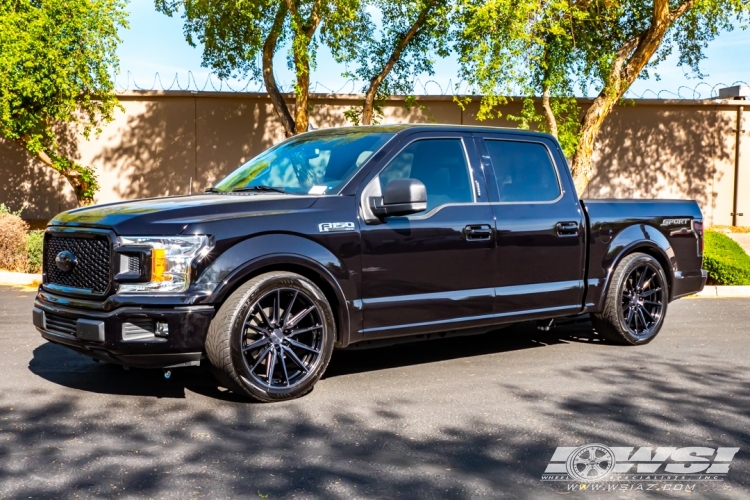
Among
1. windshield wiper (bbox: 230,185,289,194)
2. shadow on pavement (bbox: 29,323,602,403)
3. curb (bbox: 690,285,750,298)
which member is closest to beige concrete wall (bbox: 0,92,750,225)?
curb (bbox: 690,285,750,298)

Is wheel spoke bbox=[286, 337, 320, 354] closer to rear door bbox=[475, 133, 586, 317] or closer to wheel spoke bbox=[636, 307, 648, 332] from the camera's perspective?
rear door bbox=[475, 133, 586, 317]

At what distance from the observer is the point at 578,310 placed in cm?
752

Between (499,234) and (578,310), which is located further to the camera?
(578,310)

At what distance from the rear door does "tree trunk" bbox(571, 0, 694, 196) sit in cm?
935

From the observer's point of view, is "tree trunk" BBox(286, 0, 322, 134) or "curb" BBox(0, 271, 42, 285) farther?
"tree trunk" BBox(286, 0, 322, 134)

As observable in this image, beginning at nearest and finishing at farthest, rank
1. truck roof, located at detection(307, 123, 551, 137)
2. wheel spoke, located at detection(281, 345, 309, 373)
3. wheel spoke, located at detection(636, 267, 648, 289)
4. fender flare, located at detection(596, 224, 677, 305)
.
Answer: wheel spoke, located at detection(281, 345, 309, 373), truck roof, located at detection(307, 123, 551, 137), fender flare, located at detection(596, 224, 677, 305), wheel spoke, located at detection(636, 267, 648, 289)

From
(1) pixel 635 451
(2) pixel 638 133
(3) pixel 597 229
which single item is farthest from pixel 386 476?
(2) pixel 638 133

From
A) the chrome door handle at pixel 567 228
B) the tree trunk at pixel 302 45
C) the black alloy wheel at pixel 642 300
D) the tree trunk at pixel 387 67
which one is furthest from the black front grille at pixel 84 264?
the tree trunk at pixel 387 67

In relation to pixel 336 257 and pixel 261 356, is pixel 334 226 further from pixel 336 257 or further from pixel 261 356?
pixel 261 356

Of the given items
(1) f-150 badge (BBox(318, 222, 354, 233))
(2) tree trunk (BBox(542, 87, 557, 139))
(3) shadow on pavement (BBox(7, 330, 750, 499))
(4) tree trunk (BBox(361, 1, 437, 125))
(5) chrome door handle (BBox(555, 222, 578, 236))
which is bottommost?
(3) shadow on pavement (BBox(7, 330, 750, 499))

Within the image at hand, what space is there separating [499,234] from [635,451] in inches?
94.4

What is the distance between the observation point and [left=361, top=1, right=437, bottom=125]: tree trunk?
55.8ft

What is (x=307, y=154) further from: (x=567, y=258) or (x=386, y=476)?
(x=386, y=476)

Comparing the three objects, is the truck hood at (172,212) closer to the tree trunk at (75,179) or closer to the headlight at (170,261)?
the headlight at (170,261)
